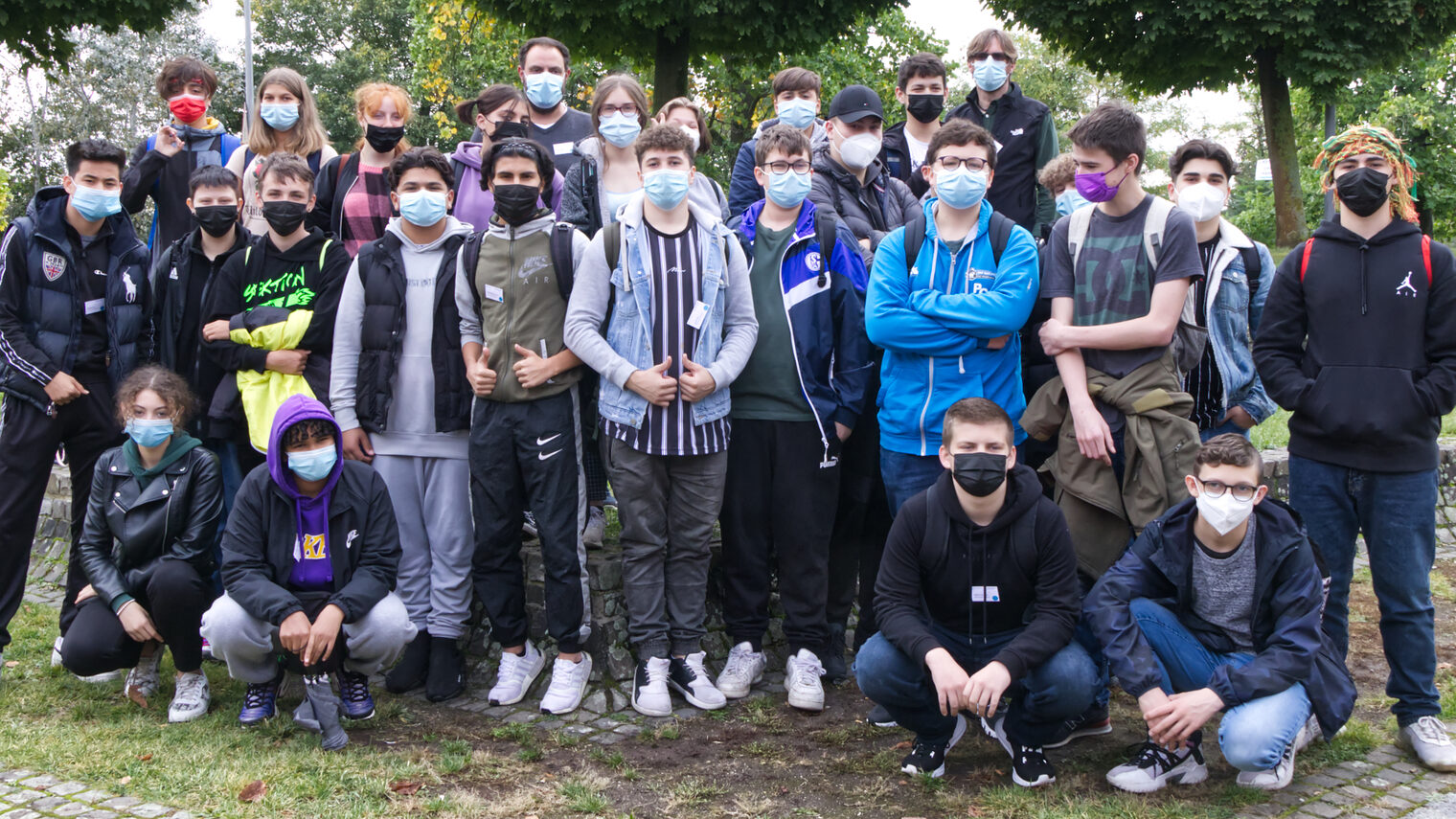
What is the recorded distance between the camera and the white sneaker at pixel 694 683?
206 inches

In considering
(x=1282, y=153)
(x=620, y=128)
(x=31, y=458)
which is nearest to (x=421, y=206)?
(x=620, y=128)

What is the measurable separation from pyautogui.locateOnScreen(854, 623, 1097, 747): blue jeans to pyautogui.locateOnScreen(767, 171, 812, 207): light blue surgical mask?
202cm

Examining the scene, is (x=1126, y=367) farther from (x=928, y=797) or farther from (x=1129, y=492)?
(x=928, y=797)

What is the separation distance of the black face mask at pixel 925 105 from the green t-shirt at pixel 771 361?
1635mm

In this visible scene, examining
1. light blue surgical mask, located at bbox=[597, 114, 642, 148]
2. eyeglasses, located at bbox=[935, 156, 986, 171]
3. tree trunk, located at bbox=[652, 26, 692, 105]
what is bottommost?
eyeglasses, located at bbox=[935, 156, 986, 171]

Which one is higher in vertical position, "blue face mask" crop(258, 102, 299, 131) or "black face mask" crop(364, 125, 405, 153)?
"blue face mask" crop(258, 102, 299, 131)

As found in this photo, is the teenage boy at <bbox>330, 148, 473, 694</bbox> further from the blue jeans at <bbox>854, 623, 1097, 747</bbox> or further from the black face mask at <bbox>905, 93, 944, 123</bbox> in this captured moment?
the black face mask at <bbox>905, 93, 944, 123</bbox>

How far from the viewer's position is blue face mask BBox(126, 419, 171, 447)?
5180 millimetres

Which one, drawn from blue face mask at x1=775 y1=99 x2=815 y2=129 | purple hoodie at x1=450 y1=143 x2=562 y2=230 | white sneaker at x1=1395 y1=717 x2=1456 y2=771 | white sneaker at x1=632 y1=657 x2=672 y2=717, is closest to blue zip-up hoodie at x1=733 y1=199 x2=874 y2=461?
blue face mask at x1=775 y1=99 x2=815 y2=129

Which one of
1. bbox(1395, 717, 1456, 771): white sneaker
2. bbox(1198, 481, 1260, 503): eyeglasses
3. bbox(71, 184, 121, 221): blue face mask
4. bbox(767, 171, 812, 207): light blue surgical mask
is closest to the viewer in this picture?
bbox(1198, 481, 1260, 503): eyeglasses

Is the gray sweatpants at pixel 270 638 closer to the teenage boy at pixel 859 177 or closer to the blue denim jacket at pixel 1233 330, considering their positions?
the teenage boy at pixel 859 177

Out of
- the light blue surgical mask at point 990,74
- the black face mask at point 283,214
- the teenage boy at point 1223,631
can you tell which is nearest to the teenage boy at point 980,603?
the teenage boy at point 1223,631

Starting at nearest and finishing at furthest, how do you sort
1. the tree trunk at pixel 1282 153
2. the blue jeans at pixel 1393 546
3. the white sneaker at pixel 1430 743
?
the white sneaker at pixel 1430 743
the blue jeans at pixel 1393 546
the tree trunk at pixel 1282 153

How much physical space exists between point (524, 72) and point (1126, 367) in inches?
142
